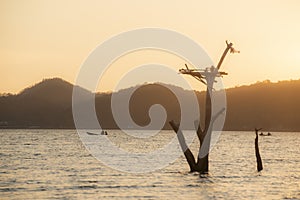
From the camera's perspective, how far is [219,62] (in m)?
48.1

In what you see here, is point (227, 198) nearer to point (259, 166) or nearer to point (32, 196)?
point (32, 196)

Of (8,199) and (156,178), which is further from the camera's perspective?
(156,178)

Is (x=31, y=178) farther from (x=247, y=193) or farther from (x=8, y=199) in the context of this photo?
(x=247, y=193)

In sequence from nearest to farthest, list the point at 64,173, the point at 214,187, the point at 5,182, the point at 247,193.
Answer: the point at 247,193 < the point at 214,187 < the point at 5,182 < the point at 64,173

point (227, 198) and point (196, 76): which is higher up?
point (196, 76)

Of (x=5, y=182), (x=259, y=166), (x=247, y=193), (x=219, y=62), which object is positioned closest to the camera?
(x=247, y=193)

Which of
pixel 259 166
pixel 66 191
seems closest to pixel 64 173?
pixel 66 191

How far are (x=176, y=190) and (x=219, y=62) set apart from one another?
1263 centimetres

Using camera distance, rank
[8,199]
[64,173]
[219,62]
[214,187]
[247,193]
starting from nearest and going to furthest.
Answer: [8,199], [247,193], [214,187], [219,62], [64,173]

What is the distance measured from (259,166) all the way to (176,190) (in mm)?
19267

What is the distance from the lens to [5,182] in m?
45.0

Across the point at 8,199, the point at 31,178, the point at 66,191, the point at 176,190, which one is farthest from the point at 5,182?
the point at 176,190

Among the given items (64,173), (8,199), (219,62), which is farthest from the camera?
(64,173)

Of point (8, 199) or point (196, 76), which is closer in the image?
point (8, 199)
